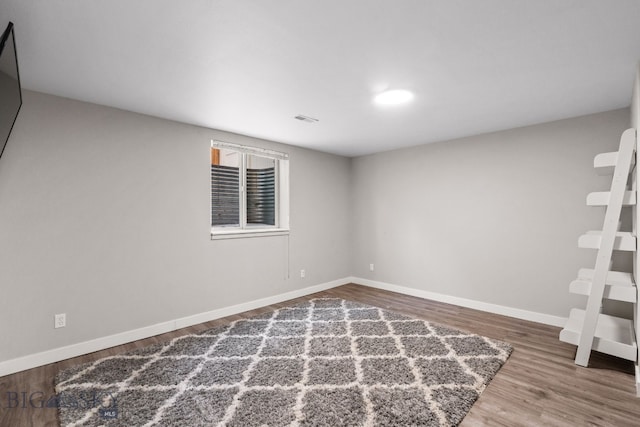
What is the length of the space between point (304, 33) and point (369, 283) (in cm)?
428

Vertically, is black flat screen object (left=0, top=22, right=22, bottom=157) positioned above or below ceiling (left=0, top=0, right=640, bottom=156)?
below

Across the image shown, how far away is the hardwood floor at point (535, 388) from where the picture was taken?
1.87 meters

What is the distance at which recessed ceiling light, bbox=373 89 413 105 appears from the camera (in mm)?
2611

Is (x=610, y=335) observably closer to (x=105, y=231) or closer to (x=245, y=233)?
(x=245, y=233)

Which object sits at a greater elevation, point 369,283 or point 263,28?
point 263,28

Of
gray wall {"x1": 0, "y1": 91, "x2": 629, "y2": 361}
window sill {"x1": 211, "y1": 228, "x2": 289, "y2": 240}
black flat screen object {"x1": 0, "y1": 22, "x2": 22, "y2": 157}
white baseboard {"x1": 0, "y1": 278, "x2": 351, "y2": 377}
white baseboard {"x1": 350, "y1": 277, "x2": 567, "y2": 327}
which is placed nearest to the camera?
black flat screen object {"x1": 0, "y1": 22, "x2": 22, "y2": 157}

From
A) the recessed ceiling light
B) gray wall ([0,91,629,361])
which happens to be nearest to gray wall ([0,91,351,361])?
gray wall ([0,91,629,361])

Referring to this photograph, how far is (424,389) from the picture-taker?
85.1 inches

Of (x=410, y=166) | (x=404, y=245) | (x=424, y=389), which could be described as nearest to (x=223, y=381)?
(x=424, y=389)

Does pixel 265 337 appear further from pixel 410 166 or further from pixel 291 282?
pixel 410 166

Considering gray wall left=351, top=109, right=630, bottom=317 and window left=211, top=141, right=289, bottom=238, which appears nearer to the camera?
gray wall left=351, top=109, right=630, bottom=317

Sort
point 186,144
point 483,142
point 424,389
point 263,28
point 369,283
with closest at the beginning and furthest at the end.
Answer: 1. point 263,28
2. point 424,389
3. point 186,144
4. point 483,142
5. point 369,283

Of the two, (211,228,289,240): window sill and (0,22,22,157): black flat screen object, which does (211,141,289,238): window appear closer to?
(211,228,289,240): window sill

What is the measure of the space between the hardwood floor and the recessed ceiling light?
2.41 metres
